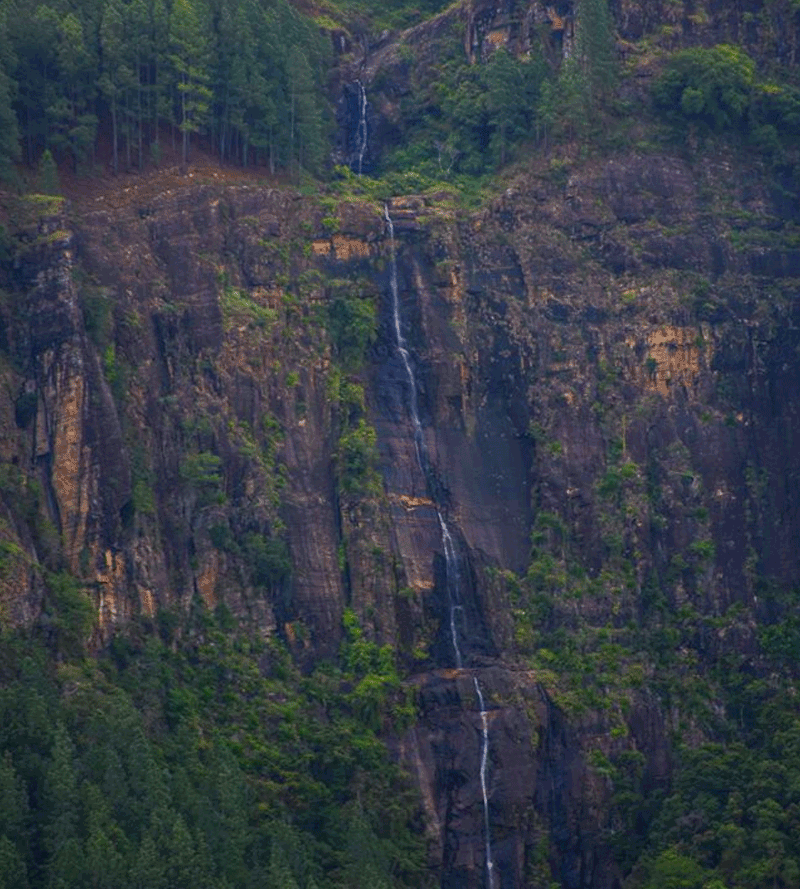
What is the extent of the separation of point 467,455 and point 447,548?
13.2ft

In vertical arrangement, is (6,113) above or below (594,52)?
→ below

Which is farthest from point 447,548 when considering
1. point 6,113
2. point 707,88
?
point 707,88

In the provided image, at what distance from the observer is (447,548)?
8869 cm

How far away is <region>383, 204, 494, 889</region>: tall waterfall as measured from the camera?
277 ft

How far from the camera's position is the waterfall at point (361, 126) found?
102625 mm

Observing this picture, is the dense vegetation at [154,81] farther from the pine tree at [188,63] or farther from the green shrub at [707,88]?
the green shrub at [707,88]

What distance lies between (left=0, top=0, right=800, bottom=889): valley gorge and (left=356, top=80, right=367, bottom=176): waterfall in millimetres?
4163

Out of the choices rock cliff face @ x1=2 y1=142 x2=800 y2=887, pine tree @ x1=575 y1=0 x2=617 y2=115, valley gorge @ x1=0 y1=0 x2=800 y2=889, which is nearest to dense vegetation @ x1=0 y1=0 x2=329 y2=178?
valley gorge @ x1=0 y1=0 x2=800 y2=889

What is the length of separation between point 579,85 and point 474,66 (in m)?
5.36

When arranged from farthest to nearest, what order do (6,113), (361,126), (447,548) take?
1. (361,126)
2. (447,548)
3. (6,113)

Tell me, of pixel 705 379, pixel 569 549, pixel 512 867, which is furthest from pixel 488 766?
pixel 705 379

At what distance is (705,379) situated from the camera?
93625 millimetres

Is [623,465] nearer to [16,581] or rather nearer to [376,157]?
[376,157]

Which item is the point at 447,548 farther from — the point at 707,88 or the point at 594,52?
the point at 594,52
